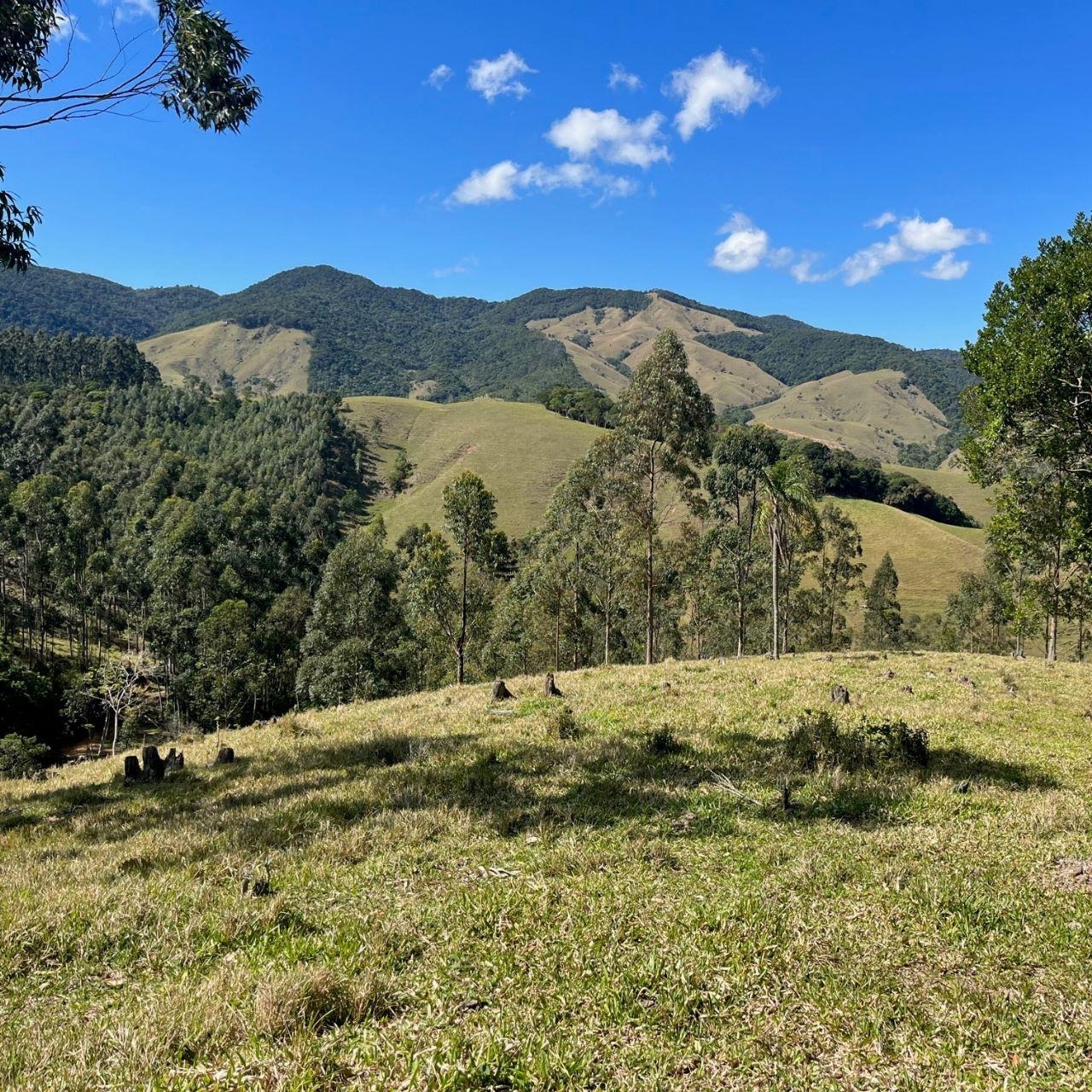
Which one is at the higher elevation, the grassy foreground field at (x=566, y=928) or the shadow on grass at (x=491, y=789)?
the grassy foreground field at (x=566, y=928)

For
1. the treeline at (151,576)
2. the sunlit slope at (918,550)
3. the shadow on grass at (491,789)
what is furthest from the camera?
the sunlit slope at (918,550)

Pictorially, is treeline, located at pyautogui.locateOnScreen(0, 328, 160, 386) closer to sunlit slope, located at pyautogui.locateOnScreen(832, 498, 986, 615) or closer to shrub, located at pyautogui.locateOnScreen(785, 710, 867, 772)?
sunlit slope, located at pyautogui.locateOnScreen(832, 498, 986, 615)

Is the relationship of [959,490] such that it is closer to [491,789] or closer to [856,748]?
[856,748]

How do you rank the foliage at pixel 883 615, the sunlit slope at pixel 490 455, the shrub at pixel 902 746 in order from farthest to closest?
the sunlit slope at pixel 490 455, the foliage at pixel 883 615, the shrub at pixel 902 746

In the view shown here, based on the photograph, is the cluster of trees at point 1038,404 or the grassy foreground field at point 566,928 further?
the cluster of trees at point 1038,404

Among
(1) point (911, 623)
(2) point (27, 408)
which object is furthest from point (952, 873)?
(2) point (27, 408)

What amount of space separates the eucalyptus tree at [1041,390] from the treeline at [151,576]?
165 ft

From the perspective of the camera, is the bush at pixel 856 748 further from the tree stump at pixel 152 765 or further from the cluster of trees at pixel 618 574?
the cluster of trees at pixel 618 574

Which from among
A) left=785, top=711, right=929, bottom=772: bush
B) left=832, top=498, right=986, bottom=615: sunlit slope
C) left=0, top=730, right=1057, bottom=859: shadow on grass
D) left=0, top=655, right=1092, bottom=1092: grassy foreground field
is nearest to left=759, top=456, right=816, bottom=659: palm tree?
left=785, top=711, right=929, bottom=772: bush

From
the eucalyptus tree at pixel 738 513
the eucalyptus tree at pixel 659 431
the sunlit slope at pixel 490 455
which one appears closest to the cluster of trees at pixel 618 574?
the eucalyptus tree at pixel 659 431

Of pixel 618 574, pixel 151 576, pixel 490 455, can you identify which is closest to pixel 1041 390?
pixel 618 574

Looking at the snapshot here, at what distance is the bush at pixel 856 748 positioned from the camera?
11195 millimetres

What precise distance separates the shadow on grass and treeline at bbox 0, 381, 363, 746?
3724 centimetres

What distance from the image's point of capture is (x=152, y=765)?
580 inches
